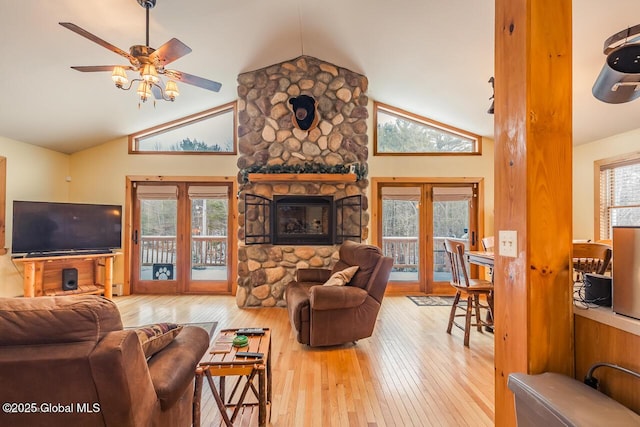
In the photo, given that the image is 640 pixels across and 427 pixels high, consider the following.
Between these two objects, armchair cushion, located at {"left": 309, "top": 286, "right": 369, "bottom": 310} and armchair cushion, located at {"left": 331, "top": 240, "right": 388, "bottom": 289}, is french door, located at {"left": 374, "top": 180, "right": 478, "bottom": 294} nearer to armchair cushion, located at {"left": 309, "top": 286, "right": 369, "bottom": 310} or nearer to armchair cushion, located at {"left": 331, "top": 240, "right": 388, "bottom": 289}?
armchair cushion, located at {"left": 331, "top": 240, "right": 388, "bottom": 289}

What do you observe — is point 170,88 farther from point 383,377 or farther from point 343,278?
point 383,377

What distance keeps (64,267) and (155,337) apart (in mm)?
4597

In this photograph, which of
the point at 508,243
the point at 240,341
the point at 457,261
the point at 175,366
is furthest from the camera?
the point at 457,261

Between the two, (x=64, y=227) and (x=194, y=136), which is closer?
(x=64, y=227)

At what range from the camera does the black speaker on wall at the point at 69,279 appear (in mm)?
4871

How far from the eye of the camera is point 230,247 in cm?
569

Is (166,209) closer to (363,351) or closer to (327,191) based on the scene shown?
(327,191)

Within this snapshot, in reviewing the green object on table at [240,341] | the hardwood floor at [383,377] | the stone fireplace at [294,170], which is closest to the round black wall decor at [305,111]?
the stone fireplace at [294,170]

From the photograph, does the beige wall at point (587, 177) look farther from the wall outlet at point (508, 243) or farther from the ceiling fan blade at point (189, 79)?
the ceiling fan blade at point (189, 79)

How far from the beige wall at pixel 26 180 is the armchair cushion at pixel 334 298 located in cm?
448

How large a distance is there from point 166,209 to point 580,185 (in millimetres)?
6652

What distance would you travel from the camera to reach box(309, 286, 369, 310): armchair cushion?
10.1 ft

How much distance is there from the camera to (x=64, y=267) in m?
4.94

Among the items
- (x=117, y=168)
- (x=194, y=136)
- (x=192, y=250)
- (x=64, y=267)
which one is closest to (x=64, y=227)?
(x=64, y=267)
